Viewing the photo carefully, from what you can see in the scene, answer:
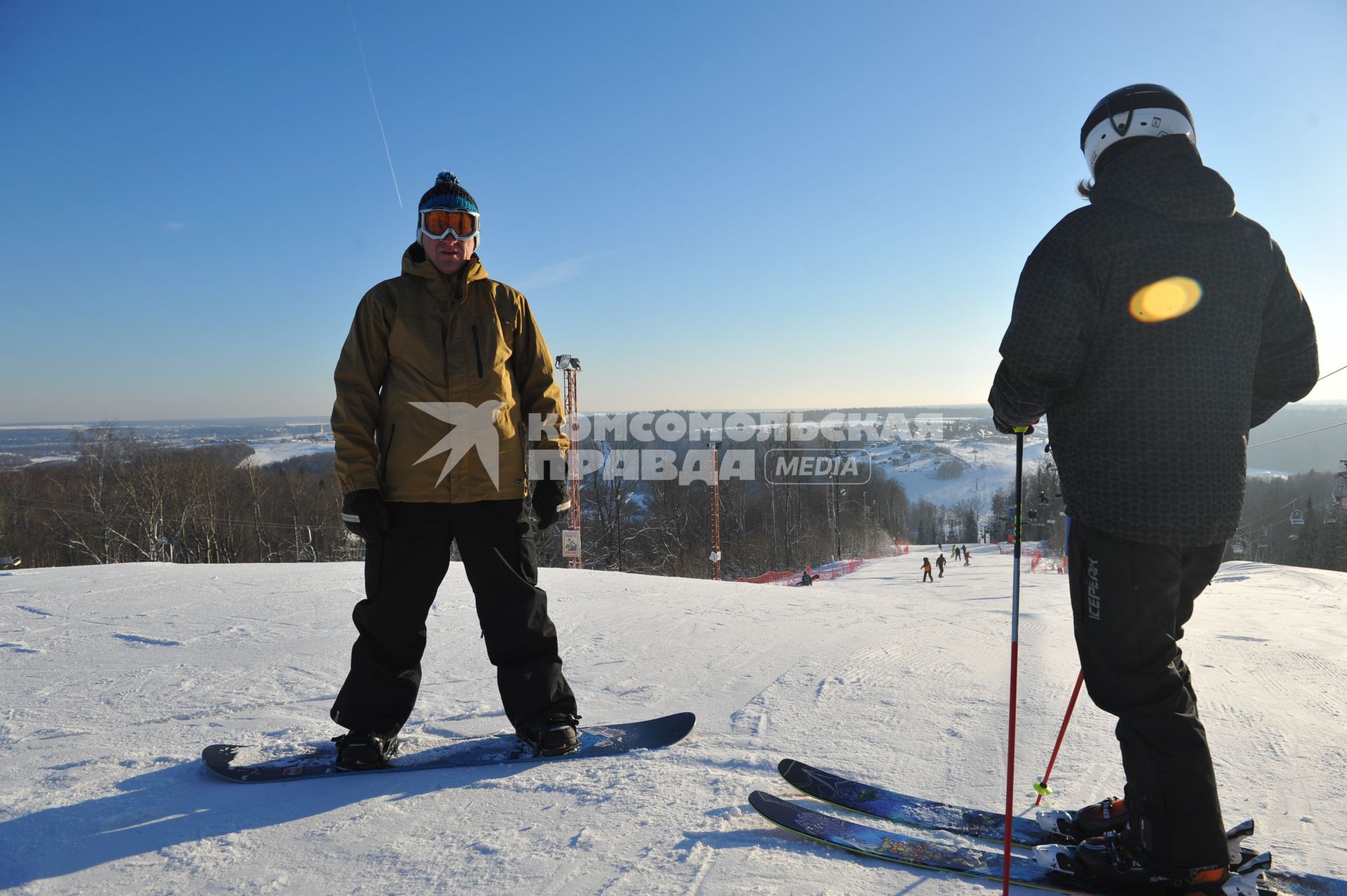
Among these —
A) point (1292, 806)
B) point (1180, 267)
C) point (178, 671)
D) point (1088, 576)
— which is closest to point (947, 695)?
point (1292, 806)

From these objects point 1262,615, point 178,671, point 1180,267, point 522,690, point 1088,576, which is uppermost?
point 1180,267

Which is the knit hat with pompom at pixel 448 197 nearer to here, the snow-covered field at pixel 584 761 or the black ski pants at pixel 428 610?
the black ski pants at pixel 428 610

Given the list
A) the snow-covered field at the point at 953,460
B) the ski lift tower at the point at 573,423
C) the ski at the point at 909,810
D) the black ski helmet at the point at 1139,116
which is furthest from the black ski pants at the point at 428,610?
the snow-covered field at the point at 953,460

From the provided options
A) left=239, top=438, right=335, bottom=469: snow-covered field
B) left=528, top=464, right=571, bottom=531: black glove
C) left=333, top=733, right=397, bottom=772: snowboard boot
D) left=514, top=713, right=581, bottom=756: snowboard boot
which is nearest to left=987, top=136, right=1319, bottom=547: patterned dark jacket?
left=528, top=464, right=571, bottom=531: black glove

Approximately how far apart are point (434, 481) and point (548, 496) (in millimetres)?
396

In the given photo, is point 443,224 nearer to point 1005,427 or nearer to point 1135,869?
point 1005,427

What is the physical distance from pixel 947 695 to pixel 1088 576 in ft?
4.95

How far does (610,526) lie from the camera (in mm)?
37188

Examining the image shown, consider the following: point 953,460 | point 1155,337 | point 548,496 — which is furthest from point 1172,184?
point 953,460

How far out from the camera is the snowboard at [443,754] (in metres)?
2.00

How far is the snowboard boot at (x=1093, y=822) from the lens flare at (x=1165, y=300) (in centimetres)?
119

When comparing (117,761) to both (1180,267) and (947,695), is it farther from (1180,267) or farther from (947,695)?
(1180,267)

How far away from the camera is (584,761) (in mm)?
2100

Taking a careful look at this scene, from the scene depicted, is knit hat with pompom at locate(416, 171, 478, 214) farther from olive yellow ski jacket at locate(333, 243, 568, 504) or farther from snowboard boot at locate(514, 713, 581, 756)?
snowboard boot at locate(514, 713, 581, 756)
